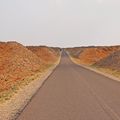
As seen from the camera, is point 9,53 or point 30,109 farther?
point 9,53

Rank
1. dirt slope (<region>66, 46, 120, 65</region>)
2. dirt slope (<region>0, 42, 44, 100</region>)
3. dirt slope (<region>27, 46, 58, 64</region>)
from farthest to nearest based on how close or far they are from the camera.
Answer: dirt slope (<region>27, 46, 58, 64</region>) → dirt slope (<region>66, 46, 120, 65</region>) → dirt slope (<region>0, 42, 44, 100</region>)

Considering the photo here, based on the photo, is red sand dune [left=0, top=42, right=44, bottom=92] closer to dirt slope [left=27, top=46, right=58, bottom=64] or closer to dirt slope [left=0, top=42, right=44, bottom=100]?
dirt slope [left=0, top=42, right=44, bottom=100]

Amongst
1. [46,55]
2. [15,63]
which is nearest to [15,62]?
[15,63]

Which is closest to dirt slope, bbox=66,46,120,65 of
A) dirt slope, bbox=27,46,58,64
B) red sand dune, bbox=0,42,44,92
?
dirt slope, bbox=27,46,58,64

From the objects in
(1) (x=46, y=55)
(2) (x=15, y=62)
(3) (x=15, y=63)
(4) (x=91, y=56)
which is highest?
(2) (x=15, y=62)

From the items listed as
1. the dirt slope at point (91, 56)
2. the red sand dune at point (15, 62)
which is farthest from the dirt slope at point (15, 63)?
the dirt slope at point (91, 56)

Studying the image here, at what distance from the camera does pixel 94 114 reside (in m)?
12.2

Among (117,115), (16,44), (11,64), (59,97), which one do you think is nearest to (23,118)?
(117,115)

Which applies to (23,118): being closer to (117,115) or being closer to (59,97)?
(117,115)

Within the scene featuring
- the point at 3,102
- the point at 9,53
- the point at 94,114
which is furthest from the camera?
the point at 9,53

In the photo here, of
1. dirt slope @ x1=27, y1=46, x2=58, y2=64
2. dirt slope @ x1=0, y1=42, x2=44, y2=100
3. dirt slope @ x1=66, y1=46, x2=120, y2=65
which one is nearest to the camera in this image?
dirt slope @ x1=0, y1=42, x2=44, y2=100

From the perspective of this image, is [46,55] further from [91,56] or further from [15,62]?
[15,62]

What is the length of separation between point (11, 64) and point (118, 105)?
41.8 m

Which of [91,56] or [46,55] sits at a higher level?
[46,55]
